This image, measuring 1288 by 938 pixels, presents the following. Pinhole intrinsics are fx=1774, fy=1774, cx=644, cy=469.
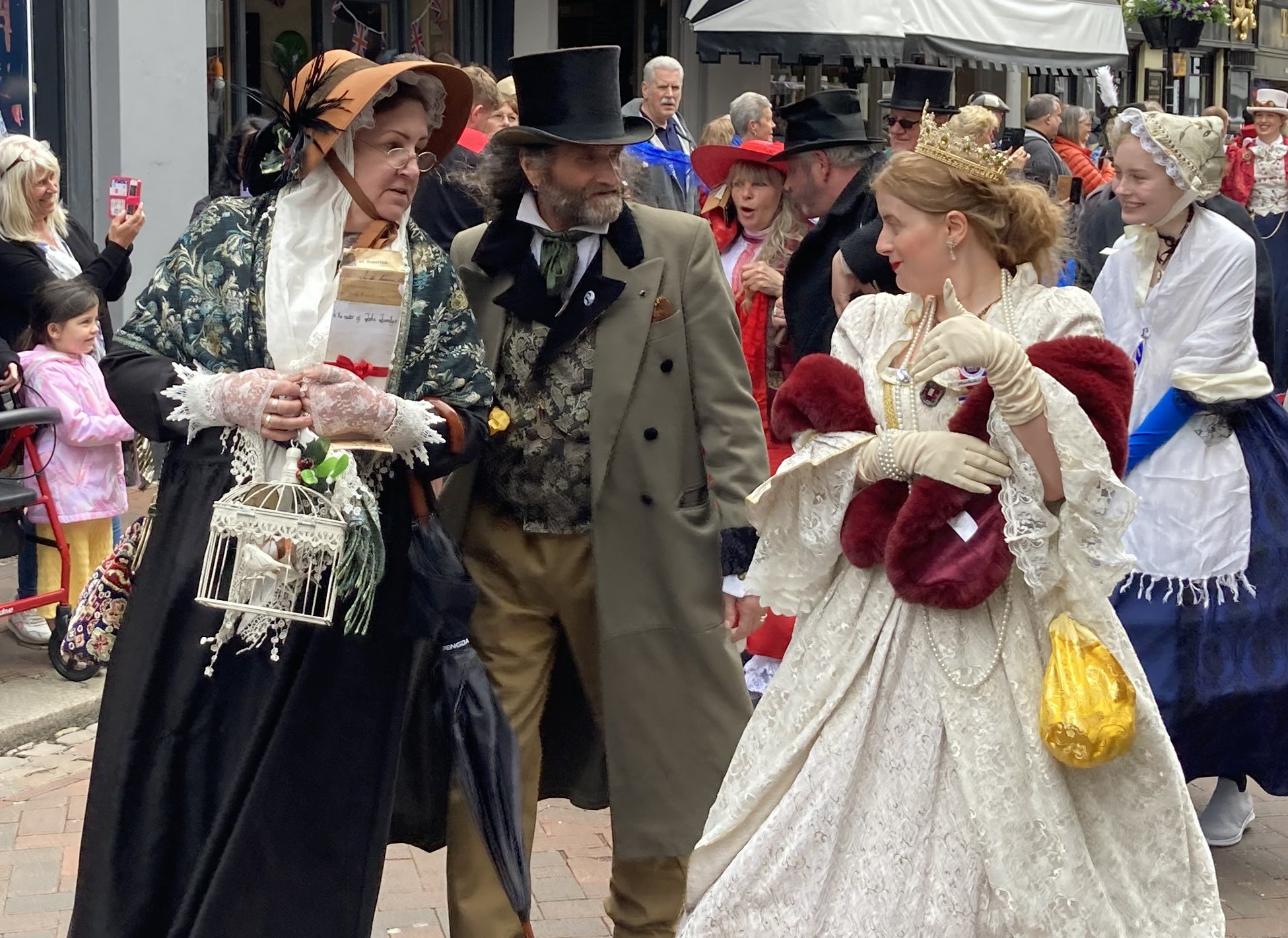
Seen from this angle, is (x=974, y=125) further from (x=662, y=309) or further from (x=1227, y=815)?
(x=1227, y=815)

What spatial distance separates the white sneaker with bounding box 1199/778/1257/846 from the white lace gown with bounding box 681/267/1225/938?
71.7 inches

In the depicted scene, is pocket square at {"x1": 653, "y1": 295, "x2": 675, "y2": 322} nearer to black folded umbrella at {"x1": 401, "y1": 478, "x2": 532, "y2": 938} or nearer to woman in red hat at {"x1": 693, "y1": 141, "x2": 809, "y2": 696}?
black folded umbrella at {"x1": 401, "y1": 478, "x2": 532, "y2": 938}

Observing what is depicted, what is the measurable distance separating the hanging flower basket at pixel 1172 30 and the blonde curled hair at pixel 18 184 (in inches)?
583

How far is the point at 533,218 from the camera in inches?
155

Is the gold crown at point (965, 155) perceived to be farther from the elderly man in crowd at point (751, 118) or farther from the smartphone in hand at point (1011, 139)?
the elderly man in crowd at point (751, 118)

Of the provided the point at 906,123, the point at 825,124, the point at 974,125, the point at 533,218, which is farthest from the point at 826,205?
the point at 974,125

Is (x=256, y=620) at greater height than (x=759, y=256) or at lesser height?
lesser

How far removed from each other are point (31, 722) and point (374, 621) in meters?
2.91

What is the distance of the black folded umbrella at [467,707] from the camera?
359 centimetres

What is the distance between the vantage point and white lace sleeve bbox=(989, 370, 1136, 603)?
320cm

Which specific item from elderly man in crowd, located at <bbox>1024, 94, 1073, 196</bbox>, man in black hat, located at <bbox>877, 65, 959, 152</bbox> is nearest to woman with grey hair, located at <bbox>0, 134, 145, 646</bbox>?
man in black hat, located at <bbox>877, 65, 959, 152</bbox>

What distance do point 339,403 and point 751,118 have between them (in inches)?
267

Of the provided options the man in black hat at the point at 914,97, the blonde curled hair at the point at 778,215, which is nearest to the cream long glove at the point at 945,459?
the blonde curled hair at the point at 778,215

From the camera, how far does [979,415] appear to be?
10.9 ft
